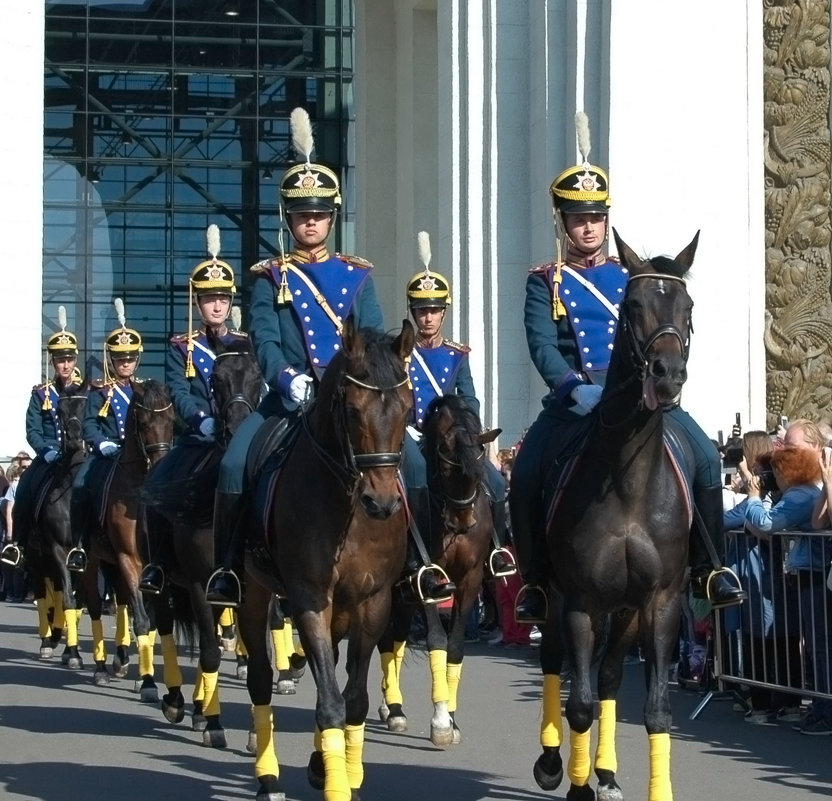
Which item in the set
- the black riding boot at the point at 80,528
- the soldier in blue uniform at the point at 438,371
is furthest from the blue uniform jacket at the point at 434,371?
the black riding boot at the point at 80,528

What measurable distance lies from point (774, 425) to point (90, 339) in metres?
31.0

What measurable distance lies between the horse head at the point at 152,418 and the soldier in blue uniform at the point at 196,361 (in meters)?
0.87

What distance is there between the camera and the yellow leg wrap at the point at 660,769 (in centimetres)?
754

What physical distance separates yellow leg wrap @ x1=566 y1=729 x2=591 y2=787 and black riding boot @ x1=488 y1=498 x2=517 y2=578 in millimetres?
3486

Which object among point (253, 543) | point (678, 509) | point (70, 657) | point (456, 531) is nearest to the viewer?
point (678, 509)

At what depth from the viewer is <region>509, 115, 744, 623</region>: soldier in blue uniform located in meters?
8.52

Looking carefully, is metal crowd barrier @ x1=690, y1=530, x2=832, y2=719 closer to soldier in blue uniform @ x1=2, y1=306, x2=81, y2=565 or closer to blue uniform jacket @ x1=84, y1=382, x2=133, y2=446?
blue uniform jacket @ x1=84, y1=382, x2=133, y2=446

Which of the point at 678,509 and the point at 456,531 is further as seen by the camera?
the point at 456,531

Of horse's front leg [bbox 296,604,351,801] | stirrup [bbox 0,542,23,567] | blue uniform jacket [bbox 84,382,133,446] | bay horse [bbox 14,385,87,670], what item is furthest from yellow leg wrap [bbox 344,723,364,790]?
stirrup [bbox 0,542,23,567]

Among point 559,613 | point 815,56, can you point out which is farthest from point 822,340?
point 559,613

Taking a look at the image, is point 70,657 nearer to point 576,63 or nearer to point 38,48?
point 576,63

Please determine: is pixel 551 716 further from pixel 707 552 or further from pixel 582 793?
pixel 707 552

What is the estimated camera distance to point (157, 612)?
12078mm

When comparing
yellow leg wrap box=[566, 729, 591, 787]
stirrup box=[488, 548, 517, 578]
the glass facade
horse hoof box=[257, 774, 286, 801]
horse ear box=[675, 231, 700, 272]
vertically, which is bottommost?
horse hoof box=[257, 774, 286, 801]
